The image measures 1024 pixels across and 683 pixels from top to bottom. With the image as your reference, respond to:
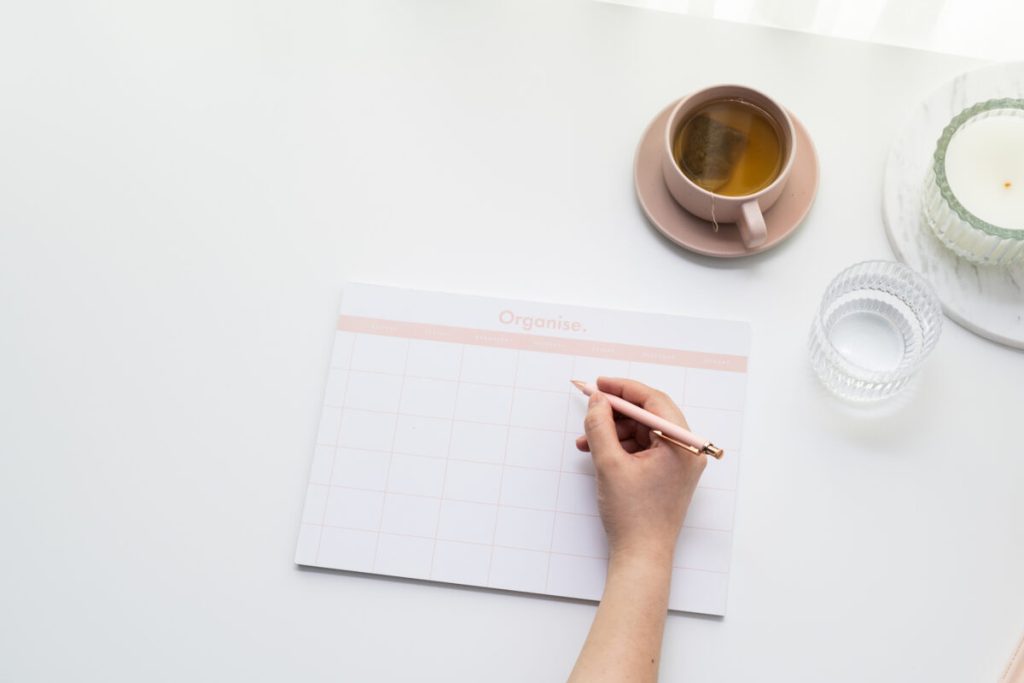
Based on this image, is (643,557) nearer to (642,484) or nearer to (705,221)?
(642,484)

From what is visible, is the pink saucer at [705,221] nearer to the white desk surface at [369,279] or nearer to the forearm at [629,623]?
the white desk surface at [369,279]

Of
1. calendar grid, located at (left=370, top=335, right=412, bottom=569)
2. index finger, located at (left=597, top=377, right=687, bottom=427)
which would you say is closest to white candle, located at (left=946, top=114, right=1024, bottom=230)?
index finger, located at (left=597, top=377, right=687, bottom=427)

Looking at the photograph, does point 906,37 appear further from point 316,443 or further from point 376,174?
point 316,443

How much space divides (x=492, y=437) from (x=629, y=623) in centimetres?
23

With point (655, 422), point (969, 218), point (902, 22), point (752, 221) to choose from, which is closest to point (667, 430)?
point (655, 422)

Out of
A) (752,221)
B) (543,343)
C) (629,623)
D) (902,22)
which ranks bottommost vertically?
(629,623)

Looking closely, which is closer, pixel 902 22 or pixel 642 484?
pixel 642 484

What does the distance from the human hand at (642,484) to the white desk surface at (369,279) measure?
0.08 metres

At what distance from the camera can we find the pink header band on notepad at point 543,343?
79 cm

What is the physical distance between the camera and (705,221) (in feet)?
2.65

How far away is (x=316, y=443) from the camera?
795 mm

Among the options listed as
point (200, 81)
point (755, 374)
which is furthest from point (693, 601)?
point (200, 81)

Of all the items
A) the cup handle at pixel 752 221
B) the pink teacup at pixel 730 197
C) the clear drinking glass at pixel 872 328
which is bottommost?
the clear drinking glass at pixel 872 328

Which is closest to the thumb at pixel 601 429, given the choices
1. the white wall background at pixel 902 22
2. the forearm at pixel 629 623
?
the forearm at pixel 629 623
